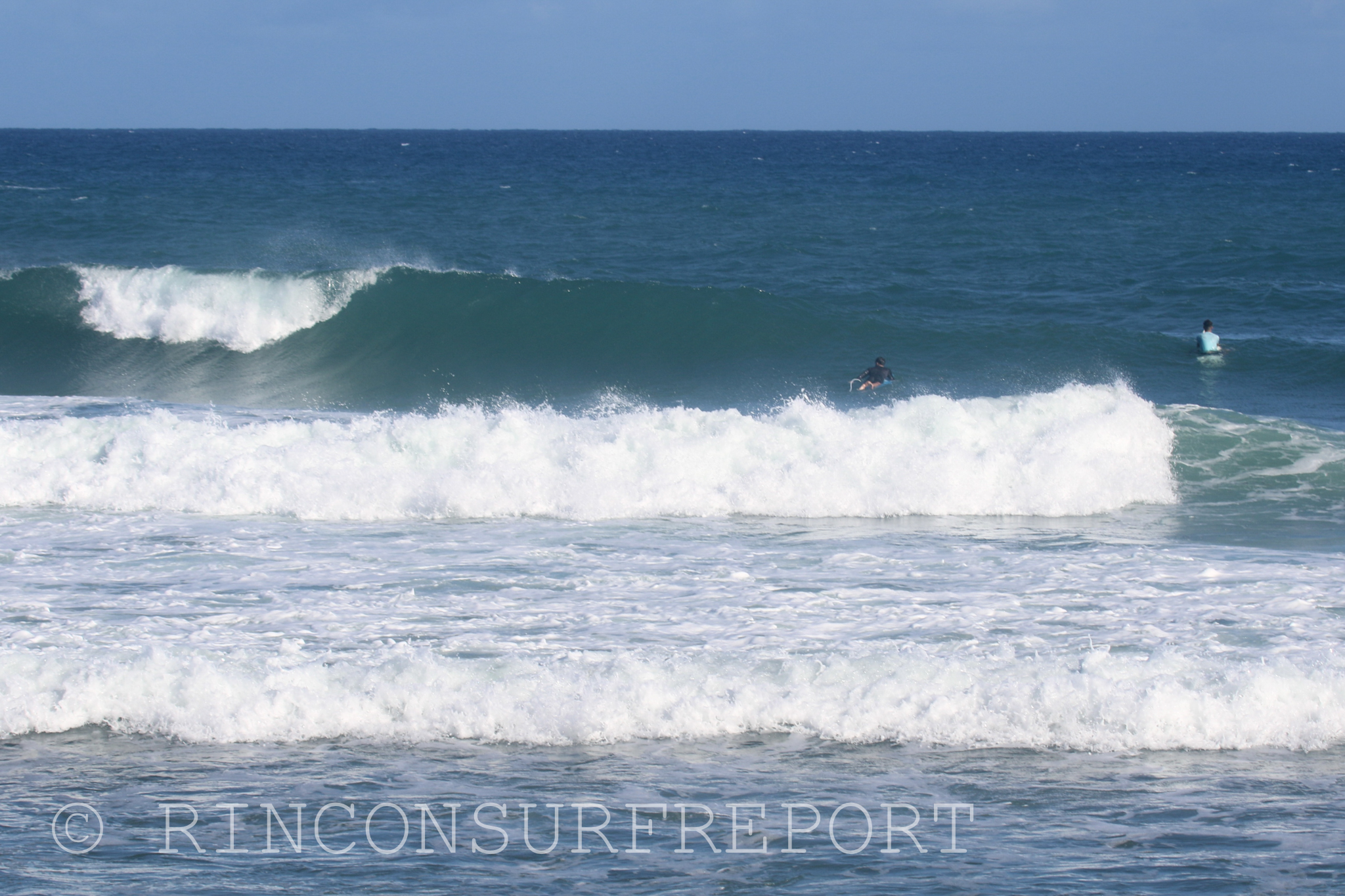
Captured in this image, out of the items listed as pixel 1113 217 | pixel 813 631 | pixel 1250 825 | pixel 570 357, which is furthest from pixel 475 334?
pixel 1113 217

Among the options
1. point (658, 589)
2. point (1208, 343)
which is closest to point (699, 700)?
point (658, 589)

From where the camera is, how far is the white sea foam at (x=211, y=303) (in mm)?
19438

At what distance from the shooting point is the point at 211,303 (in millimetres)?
19984

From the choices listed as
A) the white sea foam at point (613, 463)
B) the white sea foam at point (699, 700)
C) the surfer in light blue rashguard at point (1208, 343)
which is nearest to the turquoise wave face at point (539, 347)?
the surfer in light blue rashguard at point (1208, 343)

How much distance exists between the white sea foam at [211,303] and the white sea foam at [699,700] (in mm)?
14131

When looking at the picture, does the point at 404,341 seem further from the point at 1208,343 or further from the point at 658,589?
the point at 1208,343

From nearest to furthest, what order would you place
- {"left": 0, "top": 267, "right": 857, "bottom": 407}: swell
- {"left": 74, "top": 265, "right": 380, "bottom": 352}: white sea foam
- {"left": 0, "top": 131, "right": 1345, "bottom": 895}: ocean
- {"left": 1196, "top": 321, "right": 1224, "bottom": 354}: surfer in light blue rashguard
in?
{"left": 0, "top": 131, "right": 1345, "bottom": 895}: ocean
{"left": 0, "top": 267, "right": 857, "bottom": 407}: swell
{"left": 1196, "top": 321, "right": 1224, "bottom": 354}: surfer in light blue rashguard
{"left": 74, "top": 265, "right": 380, "bottom": 352}: white sea foam

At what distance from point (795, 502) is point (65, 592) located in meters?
5.65

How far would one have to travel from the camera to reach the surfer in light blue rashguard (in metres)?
18.2

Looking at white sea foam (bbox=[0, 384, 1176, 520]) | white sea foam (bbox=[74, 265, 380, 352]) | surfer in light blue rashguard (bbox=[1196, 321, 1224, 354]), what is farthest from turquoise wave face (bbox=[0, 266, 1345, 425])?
white sea foam (bbox=[0, 384, 1176, 520])

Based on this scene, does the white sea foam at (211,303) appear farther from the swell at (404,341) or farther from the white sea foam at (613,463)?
the white sea foam at (613,463)

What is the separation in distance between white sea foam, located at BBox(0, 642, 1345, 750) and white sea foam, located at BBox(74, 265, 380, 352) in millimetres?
14131

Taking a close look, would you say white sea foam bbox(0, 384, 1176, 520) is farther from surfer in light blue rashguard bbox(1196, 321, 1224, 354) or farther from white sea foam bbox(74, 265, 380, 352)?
white sea foam bbox(74, 265, 380, 352)

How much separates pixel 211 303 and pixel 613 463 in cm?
1230
